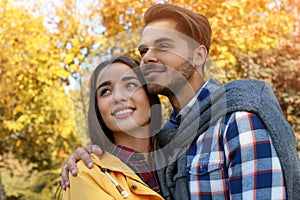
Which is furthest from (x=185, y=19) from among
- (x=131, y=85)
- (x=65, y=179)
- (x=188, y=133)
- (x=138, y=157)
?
(x=65, y=179)

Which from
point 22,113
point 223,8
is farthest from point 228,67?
point 22,113

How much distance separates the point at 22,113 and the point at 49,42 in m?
1.14

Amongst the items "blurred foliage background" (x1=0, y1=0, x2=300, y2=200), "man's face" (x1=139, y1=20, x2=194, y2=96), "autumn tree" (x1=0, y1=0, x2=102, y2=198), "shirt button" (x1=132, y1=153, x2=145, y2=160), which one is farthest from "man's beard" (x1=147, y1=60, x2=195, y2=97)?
"autumn tree" (x1=0, y1=0, x2=102, y2=198)

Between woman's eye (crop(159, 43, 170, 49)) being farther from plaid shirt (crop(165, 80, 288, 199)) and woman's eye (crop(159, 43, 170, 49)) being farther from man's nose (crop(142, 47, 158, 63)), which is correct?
plaid shirt (crop(165, 80, 288, 199))

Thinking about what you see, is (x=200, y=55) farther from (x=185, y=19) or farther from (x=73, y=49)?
(x=73, y=49)

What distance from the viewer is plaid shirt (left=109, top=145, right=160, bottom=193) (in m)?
2.04

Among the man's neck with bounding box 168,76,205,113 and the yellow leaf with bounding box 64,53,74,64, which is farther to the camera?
the yellow leaf with bounding box 64,53,74,64

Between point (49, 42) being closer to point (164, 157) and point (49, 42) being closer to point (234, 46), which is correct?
point (234, 46)

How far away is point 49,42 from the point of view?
7352 mm

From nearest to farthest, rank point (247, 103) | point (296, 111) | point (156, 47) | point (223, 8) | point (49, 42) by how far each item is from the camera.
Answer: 1. point (247, 103)
2. point (156, 47)
3. point (223, 8)
4. point (49, 42)
5. point (296, 111)

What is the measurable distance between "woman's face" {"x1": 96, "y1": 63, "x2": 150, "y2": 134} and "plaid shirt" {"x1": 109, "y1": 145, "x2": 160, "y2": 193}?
3.2 inches

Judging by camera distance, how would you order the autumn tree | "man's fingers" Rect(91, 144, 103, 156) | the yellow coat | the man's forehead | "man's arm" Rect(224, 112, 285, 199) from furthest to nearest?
the autumn tree
the man's forehead
"man's fingers" Rect(91, 144, 103, 156)
the yellow coat
"man's arm" Rect(224, 112, 285, 199)

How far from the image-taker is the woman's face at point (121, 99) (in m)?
2.11

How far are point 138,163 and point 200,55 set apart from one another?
1.81 feet
